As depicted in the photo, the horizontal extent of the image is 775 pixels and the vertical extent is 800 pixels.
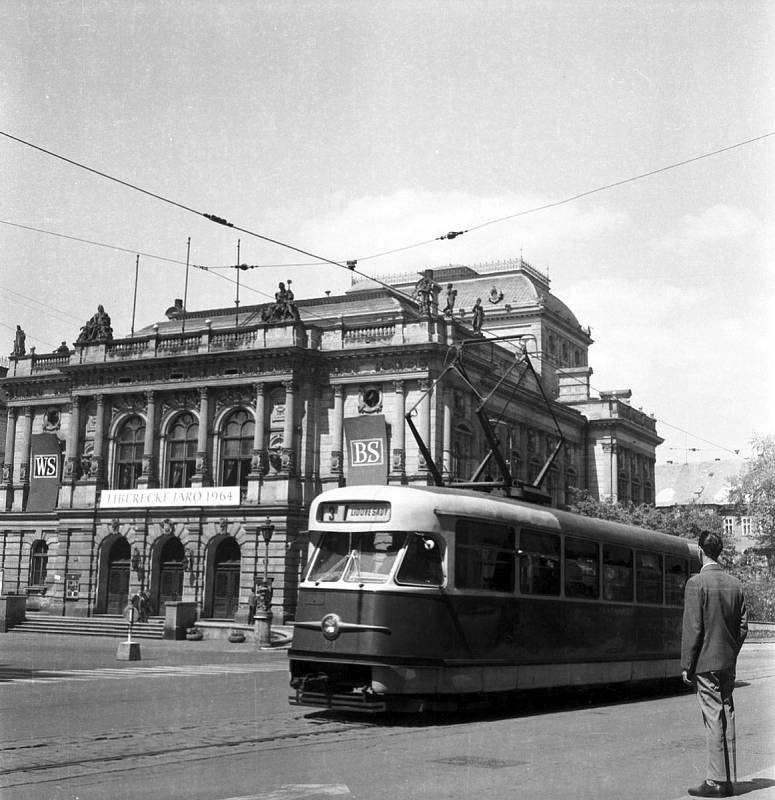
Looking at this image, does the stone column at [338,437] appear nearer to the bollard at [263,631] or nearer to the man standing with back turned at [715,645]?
the bollard at [263,631]

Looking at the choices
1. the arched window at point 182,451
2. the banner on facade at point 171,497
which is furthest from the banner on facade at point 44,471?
the arched window at point 182,451

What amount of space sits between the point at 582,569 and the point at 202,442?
35.9 meters

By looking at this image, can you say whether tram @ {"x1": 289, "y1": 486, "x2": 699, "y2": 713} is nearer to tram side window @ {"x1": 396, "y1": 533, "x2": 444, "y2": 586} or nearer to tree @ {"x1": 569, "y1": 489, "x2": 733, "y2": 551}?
tram side window @ {"x1": 396, "y1": 533, "x2": 444, "y2": 586}

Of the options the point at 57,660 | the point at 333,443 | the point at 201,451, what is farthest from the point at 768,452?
the point at 57,660

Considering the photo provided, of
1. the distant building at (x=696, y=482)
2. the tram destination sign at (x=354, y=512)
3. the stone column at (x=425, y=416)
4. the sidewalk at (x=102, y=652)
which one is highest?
the distant building at (x=696, y=482)

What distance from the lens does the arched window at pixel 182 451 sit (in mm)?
52562

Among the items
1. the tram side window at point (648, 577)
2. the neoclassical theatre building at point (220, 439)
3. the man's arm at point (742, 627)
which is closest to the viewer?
the man's arm at point (742, 627)

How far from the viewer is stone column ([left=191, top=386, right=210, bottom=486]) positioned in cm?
5103

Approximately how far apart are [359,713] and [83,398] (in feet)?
142

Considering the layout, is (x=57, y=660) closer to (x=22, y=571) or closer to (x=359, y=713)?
(x=359, y=713)

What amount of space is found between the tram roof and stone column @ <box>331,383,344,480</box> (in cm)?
3103

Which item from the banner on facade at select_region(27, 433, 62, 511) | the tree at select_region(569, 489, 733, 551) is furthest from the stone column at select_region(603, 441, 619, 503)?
the banner on facade at select_region(27, 433, 62, 511)

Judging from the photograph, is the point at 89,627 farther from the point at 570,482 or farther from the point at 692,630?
the point at 692,630

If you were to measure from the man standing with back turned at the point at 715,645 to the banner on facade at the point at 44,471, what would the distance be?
50856mm
